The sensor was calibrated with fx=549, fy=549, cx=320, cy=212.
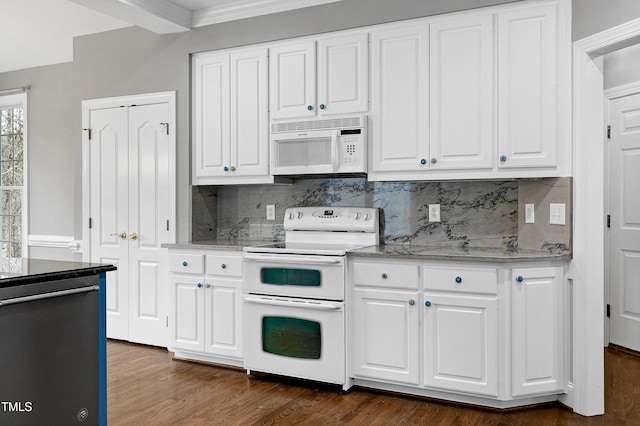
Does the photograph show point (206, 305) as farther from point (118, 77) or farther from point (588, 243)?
point (588, 243)

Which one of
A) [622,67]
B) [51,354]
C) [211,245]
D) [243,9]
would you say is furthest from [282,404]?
[622,67]

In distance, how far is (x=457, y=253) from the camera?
3.27 metres

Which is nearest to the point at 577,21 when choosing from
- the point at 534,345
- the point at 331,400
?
the point at 534,345

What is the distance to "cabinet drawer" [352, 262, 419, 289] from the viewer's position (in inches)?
130

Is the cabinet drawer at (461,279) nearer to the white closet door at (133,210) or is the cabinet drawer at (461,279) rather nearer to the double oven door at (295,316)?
the double oven door at (295,316)

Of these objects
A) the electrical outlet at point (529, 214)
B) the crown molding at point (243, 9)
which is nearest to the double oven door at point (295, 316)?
the electrical outlet at point (529, 214)

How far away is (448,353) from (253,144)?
6.67 ft

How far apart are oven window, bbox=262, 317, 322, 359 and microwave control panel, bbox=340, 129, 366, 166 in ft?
3.60

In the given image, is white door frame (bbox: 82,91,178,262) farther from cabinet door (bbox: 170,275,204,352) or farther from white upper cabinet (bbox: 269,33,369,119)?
white upper cabinet (bbox: 269,33,369,119)

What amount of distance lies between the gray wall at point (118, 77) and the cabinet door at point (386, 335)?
1.69 m

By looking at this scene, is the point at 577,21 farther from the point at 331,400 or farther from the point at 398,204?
the point at 331,400

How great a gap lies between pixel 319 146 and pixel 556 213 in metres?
1.60

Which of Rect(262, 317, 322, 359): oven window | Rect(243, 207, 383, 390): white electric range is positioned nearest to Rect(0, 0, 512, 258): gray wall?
Rect(243, 207, 383, 390): white electric range

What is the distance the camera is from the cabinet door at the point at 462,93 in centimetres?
337
